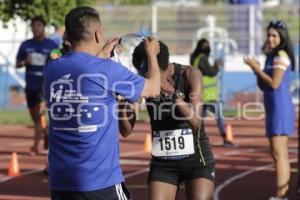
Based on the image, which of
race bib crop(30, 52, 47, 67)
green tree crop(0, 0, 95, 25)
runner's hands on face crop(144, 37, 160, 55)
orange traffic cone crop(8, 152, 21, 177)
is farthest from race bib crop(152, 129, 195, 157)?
green tree crop(0, 0, 95, 25)

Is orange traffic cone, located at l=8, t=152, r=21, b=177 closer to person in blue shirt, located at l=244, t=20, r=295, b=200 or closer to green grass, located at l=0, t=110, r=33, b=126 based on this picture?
person in blue shirt, located at l=244, t=20, r=295, b=200

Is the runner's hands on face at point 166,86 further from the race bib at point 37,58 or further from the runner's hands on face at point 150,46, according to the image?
the race bib at point 37,58

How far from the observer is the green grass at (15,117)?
72.3 ft

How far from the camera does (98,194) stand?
5230 mm

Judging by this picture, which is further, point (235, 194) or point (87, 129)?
point (235, 194)

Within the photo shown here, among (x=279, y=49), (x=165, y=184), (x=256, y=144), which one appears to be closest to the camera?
(x=165, y=184)

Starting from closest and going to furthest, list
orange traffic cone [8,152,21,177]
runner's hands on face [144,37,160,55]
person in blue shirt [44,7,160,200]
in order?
person in blue shirt [44,7,160,200], runner's hands on face [144,37,160,55], orange traffic cone [8,152,21,177]

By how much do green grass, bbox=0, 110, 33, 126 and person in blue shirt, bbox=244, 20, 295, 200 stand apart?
13.0 metres

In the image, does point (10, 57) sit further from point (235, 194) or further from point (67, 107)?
Result: point (67, 107)

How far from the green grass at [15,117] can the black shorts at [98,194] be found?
654 inches

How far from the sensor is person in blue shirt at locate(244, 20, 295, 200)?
928cm

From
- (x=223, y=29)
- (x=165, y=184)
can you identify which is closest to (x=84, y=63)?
(x=165, y=184)

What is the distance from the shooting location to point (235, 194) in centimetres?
1062

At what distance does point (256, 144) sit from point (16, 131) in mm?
6050
